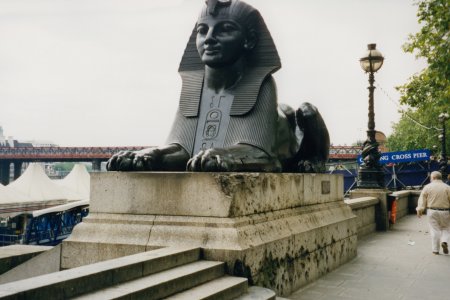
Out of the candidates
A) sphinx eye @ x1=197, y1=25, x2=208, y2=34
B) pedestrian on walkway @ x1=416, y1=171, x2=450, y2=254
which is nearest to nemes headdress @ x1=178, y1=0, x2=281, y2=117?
sphinx eye @ x1=197, y1=25, x2=208, y2=34

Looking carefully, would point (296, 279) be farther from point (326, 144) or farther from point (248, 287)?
point (326, 144)

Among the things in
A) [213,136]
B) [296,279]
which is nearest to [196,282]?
[296,279]

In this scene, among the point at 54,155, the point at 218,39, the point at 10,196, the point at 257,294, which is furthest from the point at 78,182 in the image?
the point at 54,155

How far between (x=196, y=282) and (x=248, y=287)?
62cm

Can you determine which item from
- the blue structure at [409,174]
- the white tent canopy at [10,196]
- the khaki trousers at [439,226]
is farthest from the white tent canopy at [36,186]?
the khaki trousers at [439,226]

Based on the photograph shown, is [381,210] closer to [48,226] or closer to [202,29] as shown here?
[202,29]

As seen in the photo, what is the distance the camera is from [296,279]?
5305 mm

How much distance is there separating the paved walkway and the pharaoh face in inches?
111

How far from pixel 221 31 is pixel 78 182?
90.7ft

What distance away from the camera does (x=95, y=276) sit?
310 cm

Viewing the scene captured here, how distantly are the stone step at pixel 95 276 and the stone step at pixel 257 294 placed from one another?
21.0 inches

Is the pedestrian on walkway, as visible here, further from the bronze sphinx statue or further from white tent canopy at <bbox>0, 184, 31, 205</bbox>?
white tent canopy at <bbox>0, 184, 31, 205</bbox>

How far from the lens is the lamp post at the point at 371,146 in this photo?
1239 cm

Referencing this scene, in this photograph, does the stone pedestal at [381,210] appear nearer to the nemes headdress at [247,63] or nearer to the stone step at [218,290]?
the nemes headdress at [247,63]
